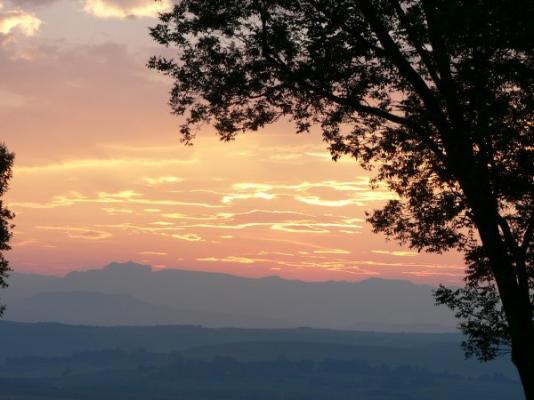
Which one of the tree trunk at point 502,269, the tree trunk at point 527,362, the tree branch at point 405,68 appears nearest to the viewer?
the tree trunk at point 527,362

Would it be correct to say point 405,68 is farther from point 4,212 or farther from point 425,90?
point 4,212

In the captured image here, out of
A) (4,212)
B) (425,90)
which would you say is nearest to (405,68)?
(425,90)

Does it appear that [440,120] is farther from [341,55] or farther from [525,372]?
[525,372]

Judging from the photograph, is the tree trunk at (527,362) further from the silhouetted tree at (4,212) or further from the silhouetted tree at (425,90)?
the silhouetted tree at (4,212)

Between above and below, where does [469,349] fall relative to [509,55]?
below

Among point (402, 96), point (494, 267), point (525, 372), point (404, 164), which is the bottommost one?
point (525, 372)

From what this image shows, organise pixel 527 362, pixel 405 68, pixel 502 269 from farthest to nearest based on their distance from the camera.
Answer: pixel 405 68 < pixel 502 269 < pixel 527 362

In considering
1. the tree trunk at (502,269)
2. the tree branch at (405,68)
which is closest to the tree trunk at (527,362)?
the tree trunk at (502,269)

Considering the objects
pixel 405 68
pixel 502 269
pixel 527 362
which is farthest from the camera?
pixel 405 68

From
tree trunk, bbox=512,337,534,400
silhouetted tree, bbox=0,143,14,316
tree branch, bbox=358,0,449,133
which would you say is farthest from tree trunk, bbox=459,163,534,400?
silhouetted tree, bbox=0,143,14,316

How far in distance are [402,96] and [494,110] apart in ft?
19.5

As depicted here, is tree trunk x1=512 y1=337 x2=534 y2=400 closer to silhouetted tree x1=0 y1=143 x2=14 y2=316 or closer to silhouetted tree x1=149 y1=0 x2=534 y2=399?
silhouetted tree x1=149 y1=0 x2=534 y2=399

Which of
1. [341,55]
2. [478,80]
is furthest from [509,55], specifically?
[341,55]

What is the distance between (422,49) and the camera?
23.8m
